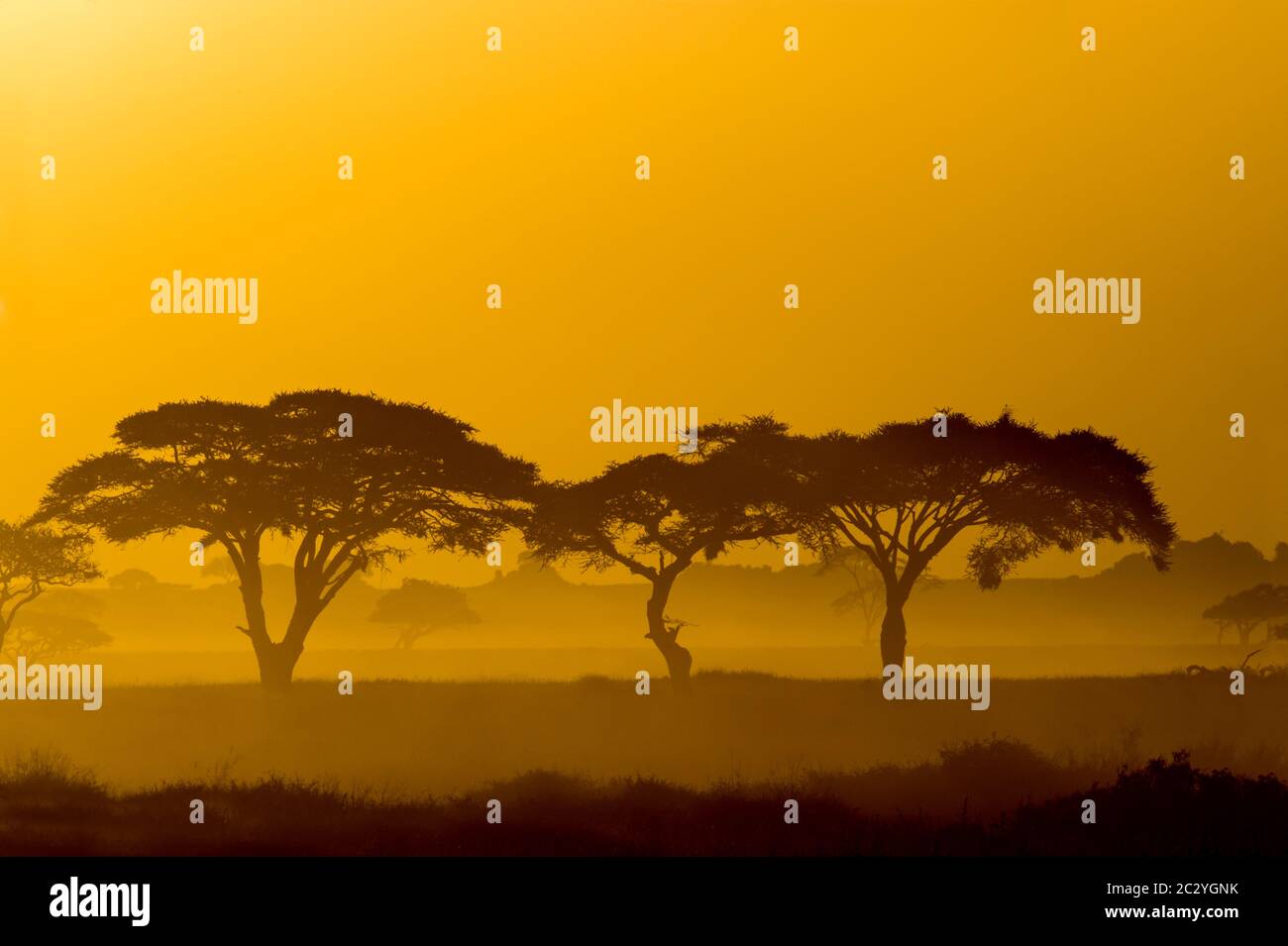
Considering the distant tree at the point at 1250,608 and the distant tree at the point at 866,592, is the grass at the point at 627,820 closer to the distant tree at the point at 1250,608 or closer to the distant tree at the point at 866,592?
the distant tree at the point at 866,592

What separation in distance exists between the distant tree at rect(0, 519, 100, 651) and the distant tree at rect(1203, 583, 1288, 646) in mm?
54384

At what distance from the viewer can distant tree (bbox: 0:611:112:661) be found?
205 ft

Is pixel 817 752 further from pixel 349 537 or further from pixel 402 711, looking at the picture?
pixel 349 537

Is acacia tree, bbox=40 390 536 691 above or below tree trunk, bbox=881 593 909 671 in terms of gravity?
above

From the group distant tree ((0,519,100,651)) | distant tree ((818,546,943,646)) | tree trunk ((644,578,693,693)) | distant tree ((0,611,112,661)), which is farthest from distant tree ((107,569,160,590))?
tree trunk ((644,578,693,693))

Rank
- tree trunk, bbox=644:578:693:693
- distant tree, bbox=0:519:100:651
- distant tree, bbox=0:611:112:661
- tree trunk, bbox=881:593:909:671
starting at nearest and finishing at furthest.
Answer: tree trunk, bbox=881:593:909:671, tree trunk, bbox=644:578:693:693, distant tree, bbox=0:519:100:651, distant tree, bbox=0:611:112:661

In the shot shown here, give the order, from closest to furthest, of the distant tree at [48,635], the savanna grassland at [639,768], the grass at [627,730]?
the savanna grassland at [639,768], the grass at [627,730], the distant tree at [48,635]

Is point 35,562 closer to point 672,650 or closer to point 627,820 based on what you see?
point 672,650

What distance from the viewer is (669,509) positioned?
113 feet

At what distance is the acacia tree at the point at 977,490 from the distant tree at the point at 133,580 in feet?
187

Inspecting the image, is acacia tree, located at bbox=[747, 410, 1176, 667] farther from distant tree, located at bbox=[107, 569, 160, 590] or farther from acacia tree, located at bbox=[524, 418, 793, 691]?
distant tree, located at bbox=[107, 569, 160, 590]

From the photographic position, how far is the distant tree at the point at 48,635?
205 ft

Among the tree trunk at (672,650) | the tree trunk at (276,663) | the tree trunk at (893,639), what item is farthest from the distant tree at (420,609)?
the tree trunk at (893,639)

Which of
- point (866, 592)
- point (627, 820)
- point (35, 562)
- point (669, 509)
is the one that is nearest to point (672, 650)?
point (669, 509)
